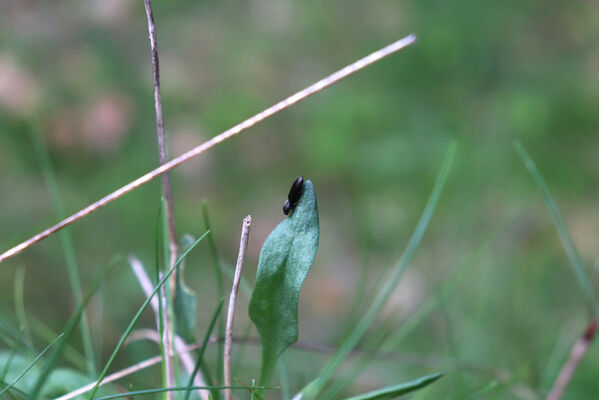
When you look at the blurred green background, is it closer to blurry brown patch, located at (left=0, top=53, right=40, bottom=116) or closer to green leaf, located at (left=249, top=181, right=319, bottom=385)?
blurry brown patch, located at (left=0, top=53, right=40, bottom=116)

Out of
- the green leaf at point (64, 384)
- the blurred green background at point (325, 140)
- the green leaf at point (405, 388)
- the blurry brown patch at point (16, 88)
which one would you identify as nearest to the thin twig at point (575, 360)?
the green leaf at point (405, 388)

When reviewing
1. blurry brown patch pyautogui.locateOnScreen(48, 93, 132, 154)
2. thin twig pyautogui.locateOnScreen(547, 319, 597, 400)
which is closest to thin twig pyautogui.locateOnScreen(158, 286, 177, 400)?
thin twig pyautogui.locateOnScreen(547, 319, 597, 400)

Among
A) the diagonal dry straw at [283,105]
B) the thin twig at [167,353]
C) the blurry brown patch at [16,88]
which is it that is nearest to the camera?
the diagonal dry straw at [283,105]

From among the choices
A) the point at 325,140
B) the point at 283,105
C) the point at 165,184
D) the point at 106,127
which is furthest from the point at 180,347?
the point at 106,127

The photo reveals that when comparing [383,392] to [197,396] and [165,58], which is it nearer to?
[197,396]

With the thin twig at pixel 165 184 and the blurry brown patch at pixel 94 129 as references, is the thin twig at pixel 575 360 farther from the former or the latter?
the blurry brown patch at pixel 94 129

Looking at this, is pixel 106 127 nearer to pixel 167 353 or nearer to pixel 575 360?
pixel 167 353
